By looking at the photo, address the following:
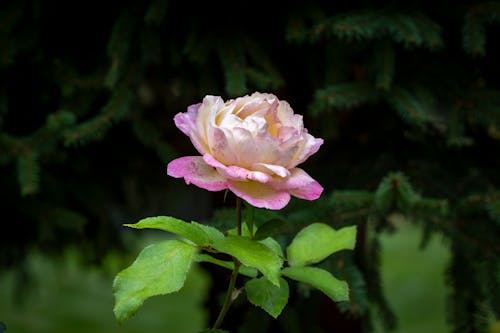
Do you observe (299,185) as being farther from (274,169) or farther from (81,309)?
(81,309)

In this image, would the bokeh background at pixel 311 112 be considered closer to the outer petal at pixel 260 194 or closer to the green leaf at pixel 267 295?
the green leaf at pixel 267 295

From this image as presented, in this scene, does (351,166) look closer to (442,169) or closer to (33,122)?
(442,169)

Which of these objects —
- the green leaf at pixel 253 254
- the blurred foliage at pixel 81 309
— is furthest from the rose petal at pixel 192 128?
the blurred foliage at pixel 81 309

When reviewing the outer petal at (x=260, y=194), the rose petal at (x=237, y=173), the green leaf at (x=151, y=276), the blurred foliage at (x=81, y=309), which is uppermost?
the rose petal at (x=237, y=173)

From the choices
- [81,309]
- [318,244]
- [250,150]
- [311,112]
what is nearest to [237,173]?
[250,150]

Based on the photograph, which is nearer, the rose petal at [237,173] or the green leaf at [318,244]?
the rose petal at [237,173]

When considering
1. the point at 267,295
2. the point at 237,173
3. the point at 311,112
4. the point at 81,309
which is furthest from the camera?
the point at 81,309
